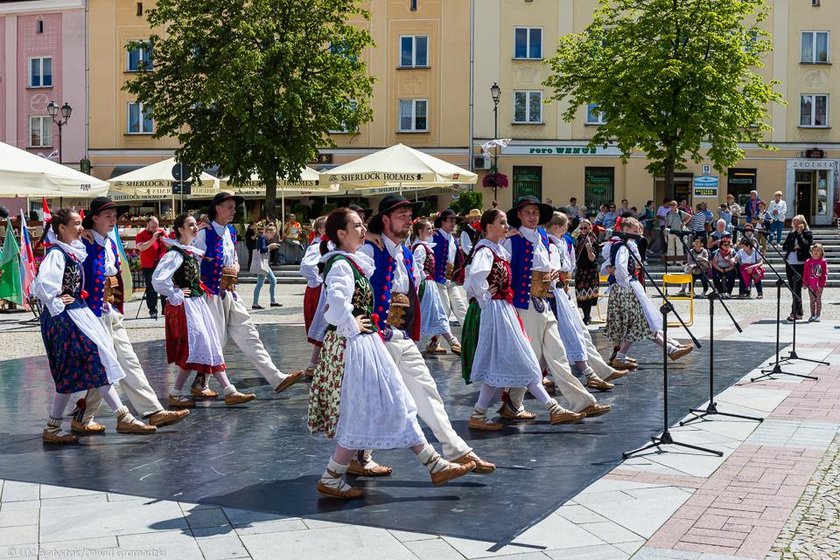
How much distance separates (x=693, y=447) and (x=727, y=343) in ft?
23.9

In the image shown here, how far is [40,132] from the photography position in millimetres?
46094

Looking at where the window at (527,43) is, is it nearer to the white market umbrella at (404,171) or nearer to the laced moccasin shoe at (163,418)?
the white market umbrella at (404,171)

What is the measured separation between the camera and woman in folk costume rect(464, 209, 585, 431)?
27.7 ft

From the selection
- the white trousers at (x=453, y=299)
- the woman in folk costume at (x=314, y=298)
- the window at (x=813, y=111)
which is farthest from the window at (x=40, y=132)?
the woman in folk costume at (x=314, y=298)

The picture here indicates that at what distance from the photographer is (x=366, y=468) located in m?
7.07

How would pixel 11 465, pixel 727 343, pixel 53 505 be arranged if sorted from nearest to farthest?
pixel 53 505
pixel 11 465
pixel 727 343

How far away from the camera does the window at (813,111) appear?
41969 millimetres

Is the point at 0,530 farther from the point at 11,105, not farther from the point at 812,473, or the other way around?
the point at 11,105

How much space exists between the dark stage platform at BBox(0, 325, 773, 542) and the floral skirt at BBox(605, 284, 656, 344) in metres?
0.78

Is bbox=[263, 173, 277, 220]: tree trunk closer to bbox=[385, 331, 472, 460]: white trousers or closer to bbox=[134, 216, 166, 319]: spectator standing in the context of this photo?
bbox=[134, 216, 166, 319]: spectator standing

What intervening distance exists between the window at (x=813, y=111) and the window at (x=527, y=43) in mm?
10331

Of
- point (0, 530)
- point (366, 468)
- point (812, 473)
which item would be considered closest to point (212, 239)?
point (366, 468)

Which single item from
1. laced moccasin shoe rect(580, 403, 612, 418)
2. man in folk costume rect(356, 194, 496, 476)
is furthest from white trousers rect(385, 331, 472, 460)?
laced moccasin shoe rect(580, 403, 612, 418)

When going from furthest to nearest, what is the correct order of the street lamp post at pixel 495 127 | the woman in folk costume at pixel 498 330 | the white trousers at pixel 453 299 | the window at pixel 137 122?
the window at pixel 137 122, the street lamp post at pixel 495 127, the white trousers at pixel 453 299, the woman in folk costume at pixel 498 330
